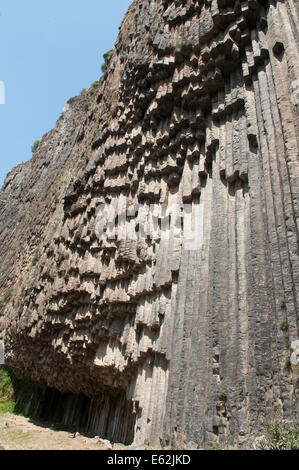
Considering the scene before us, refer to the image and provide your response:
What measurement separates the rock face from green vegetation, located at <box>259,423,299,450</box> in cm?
22

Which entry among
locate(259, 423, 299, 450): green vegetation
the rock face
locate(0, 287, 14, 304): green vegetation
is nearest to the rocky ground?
the rock face

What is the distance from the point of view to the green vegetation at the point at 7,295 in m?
19.4

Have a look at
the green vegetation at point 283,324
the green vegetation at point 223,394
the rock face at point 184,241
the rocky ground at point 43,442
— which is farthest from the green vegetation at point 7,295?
the green vegetation at point 283,324

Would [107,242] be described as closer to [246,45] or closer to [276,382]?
[246,45]

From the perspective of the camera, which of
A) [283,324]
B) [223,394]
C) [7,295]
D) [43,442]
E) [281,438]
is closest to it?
[281,438]

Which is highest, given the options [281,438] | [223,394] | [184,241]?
[184,241]

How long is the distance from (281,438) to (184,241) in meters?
3.74

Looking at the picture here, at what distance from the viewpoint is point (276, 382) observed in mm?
3645

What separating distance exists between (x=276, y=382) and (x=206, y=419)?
117 cm

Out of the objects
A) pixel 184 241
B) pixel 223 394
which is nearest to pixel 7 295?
pixel 184 241

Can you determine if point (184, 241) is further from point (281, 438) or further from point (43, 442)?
point (43, 442)

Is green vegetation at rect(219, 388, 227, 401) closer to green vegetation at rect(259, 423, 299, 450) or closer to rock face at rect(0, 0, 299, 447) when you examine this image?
rock face at rect(0, 0, 299, 447)

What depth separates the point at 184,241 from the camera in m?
6.49
